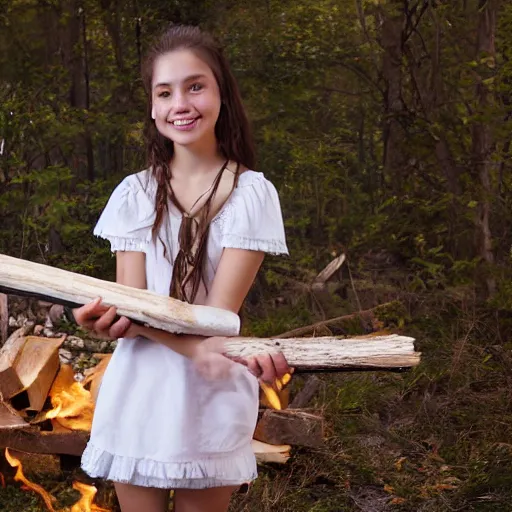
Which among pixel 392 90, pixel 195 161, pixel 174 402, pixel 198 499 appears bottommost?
pixel 198 499

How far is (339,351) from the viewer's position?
6.56 ft

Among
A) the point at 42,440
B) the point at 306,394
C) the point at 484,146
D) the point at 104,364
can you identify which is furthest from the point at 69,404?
the point at 484,146

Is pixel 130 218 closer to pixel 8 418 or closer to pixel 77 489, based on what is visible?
pixel 8 418

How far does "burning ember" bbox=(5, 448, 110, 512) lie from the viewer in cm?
341

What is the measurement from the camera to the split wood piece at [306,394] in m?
4.30

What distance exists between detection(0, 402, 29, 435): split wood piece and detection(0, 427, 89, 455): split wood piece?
9 centimetres

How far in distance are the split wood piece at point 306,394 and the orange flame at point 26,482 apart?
4.45 feet

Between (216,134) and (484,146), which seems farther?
(484,146)

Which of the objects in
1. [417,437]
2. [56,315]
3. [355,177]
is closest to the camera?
[417,437]

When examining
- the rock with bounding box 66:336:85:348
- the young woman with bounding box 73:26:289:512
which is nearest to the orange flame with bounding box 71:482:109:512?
the young woman with bounding box 73:26:289:512

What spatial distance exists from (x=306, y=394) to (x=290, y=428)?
0.65 meters

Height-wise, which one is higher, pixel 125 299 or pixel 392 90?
pixel 392 90

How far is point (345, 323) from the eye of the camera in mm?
5105

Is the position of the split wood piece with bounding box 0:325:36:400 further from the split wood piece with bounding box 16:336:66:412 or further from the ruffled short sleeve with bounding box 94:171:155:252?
the ruffled short sleeve with bounding box 94:171:155:252
